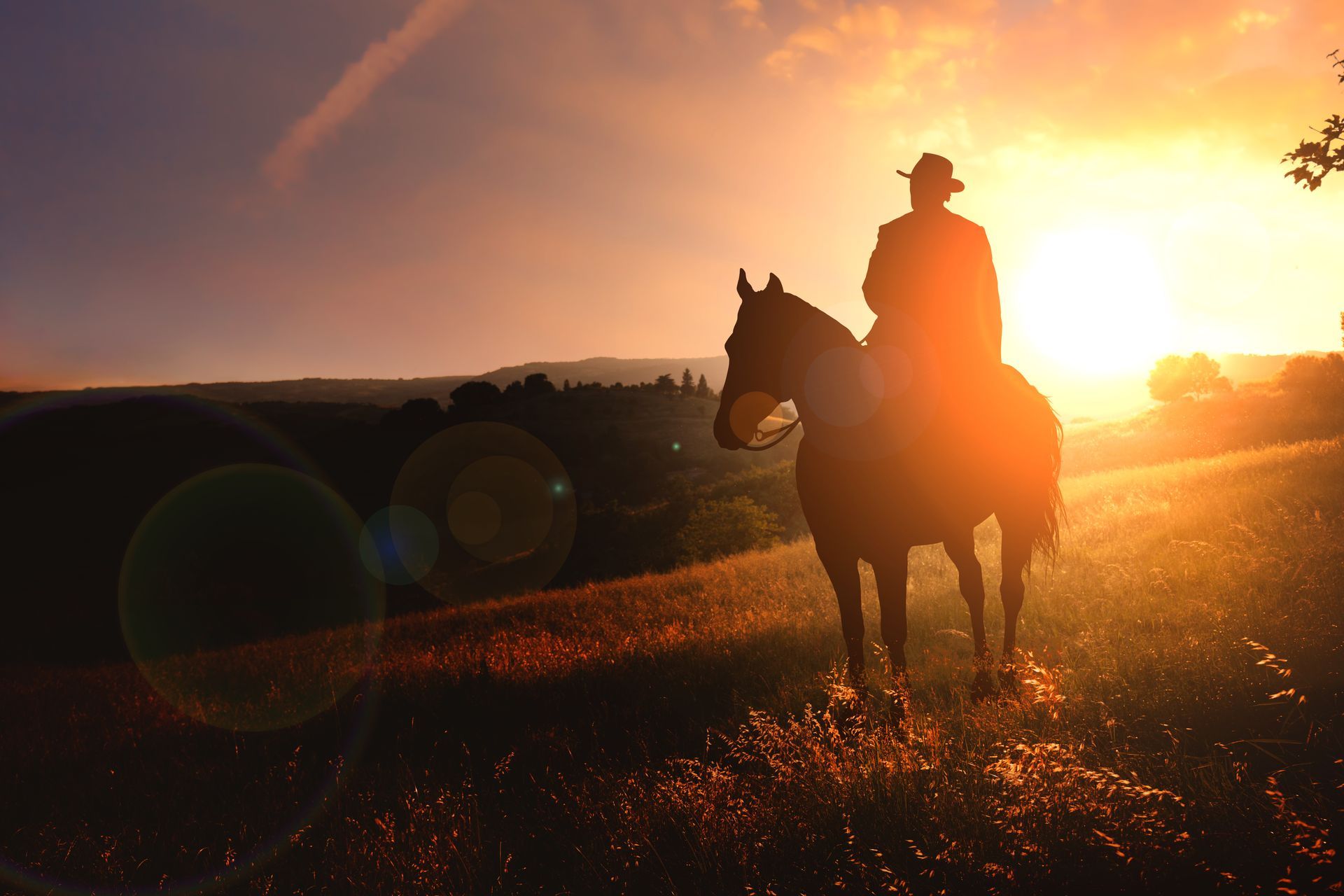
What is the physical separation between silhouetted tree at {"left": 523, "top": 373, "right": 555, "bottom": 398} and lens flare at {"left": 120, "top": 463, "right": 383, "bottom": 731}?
64411 millimetres

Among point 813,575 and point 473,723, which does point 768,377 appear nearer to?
point 473,723

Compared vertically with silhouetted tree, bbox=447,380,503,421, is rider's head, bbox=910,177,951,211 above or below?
below

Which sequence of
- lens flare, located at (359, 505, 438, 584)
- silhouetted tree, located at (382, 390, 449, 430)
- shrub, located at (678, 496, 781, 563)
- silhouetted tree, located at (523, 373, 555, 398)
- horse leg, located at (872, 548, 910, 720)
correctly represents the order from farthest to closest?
silhouetted tree, located at (523, 373, 555, 398)
silhouetted tree, located at (382, 390, 449, 430)
lens flare, located at (359, 505, 438, 584)
shrub, located at (678, 496, 781, 563)
horse leg, located at (872, 548, 910, 720)

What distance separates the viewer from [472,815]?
375 cm

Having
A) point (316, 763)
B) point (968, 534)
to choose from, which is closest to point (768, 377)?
point (968, 534)

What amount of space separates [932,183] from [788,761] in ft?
15.4

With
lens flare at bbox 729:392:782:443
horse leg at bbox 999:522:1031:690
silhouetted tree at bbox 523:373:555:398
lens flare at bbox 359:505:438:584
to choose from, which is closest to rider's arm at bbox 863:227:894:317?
lens flare at bbox 729:392:782:443

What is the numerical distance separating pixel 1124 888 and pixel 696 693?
13.1ft

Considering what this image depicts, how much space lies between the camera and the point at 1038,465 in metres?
5.22

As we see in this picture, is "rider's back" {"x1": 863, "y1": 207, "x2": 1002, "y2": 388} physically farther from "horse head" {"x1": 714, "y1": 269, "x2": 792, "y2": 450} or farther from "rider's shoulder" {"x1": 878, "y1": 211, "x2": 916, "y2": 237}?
"horse head" {"x1": 714, "y1": 269, "x2": 792, "y2": 450}

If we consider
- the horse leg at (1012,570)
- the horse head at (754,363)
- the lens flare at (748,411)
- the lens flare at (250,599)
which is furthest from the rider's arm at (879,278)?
the lens flare at (250,599)

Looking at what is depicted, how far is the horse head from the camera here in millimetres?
4891

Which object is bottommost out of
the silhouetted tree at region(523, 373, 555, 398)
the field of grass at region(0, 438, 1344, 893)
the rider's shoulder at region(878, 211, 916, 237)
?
the field of grass at region(0, 438, 1344, 893)

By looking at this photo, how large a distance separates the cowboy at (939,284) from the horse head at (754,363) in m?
0.79
